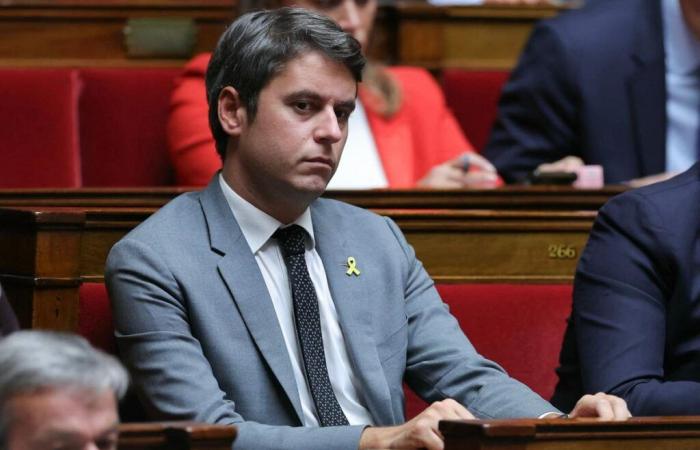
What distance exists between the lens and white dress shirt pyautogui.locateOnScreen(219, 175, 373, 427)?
6.19 ft

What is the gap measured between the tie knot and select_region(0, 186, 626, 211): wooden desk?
0.37m

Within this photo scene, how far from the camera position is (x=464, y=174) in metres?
2.79

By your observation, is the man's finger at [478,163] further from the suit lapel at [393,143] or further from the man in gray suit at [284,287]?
the man in gray suit at [284,287]

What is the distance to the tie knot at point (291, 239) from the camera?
194cm

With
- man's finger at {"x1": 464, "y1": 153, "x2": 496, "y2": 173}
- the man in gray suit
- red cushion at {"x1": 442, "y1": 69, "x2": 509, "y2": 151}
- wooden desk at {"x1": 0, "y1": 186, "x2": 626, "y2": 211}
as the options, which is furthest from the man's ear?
red cushion at {"x1": 442, "y1": 69, "x2": 509, "y2": 151}

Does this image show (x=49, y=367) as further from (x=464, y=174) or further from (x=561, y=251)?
(x=464, y=174)

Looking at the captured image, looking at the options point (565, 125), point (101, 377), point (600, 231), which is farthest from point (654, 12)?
point (101, 377)

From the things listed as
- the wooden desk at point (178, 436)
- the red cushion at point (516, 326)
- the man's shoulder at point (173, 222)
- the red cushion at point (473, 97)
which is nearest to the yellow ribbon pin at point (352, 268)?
the man's shoulder at point (173, 222)

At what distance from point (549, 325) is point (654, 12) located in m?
1.05

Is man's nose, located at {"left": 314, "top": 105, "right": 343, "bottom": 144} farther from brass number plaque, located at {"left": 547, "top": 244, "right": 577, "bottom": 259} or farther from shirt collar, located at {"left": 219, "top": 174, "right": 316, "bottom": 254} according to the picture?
brass number plaque, located at {"left": 547, "top": 244, "right": 577, "bottom": 259}

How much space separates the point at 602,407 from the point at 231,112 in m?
0.65

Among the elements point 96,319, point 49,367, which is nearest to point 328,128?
point 96,319

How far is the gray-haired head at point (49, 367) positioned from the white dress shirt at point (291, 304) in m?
0.70

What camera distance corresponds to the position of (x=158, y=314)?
1781 millimetres
